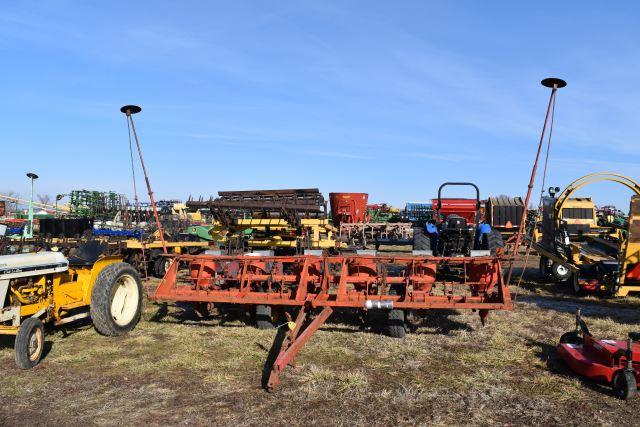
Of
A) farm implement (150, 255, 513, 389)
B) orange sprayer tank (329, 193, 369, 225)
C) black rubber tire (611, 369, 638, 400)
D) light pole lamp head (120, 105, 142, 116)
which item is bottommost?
black rubber tire (611, 369, 638, 400)

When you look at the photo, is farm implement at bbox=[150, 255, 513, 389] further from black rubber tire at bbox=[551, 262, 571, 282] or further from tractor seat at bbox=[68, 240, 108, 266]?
black rubber tire at bbox=[551, 262, 571, 282]

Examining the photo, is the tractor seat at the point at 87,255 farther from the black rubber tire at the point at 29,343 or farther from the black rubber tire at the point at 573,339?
the black rubber tire at the point at 573,339

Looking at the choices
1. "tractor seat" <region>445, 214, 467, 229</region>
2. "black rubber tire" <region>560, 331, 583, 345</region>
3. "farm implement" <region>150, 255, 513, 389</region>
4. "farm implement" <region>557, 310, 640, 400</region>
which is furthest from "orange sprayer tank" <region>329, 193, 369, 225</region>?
"farm implement" <region>557, 310, 640, 400</region>

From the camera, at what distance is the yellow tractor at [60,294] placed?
5.37m

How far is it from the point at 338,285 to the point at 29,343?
3.84 metres

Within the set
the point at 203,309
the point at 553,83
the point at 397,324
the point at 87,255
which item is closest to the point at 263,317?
the point at 203,309

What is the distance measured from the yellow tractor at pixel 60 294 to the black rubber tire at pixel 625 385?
5.74m

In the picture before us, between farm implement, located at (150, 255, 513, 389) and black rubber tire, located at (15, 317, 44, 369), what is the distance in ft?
5.13

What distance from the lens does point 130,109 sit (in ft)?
24.9

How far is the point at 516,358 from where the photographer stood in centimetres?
562

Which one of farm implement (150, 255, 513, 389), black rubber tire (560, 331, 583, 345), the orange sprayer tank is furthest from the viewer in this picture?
the orange sprayer tank

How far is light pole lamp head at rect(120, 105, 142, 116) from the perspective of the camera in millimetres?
7559

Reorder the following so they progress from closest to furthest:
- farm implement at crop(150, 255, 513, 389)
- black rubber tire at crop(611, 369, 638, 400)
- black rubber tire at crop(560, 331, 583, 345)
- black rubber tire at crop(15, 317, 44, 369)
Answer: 1. black rubber tire at crop(611, 369, 638, 400)
2. black rubber tire at crop(15, 317, 44, 369)
3. black rubber tire at crop(560, 331, 583, 345)
4. farm implement at crop(150, 255, 513, 389)

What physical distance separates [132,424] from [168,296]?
2925 mm
